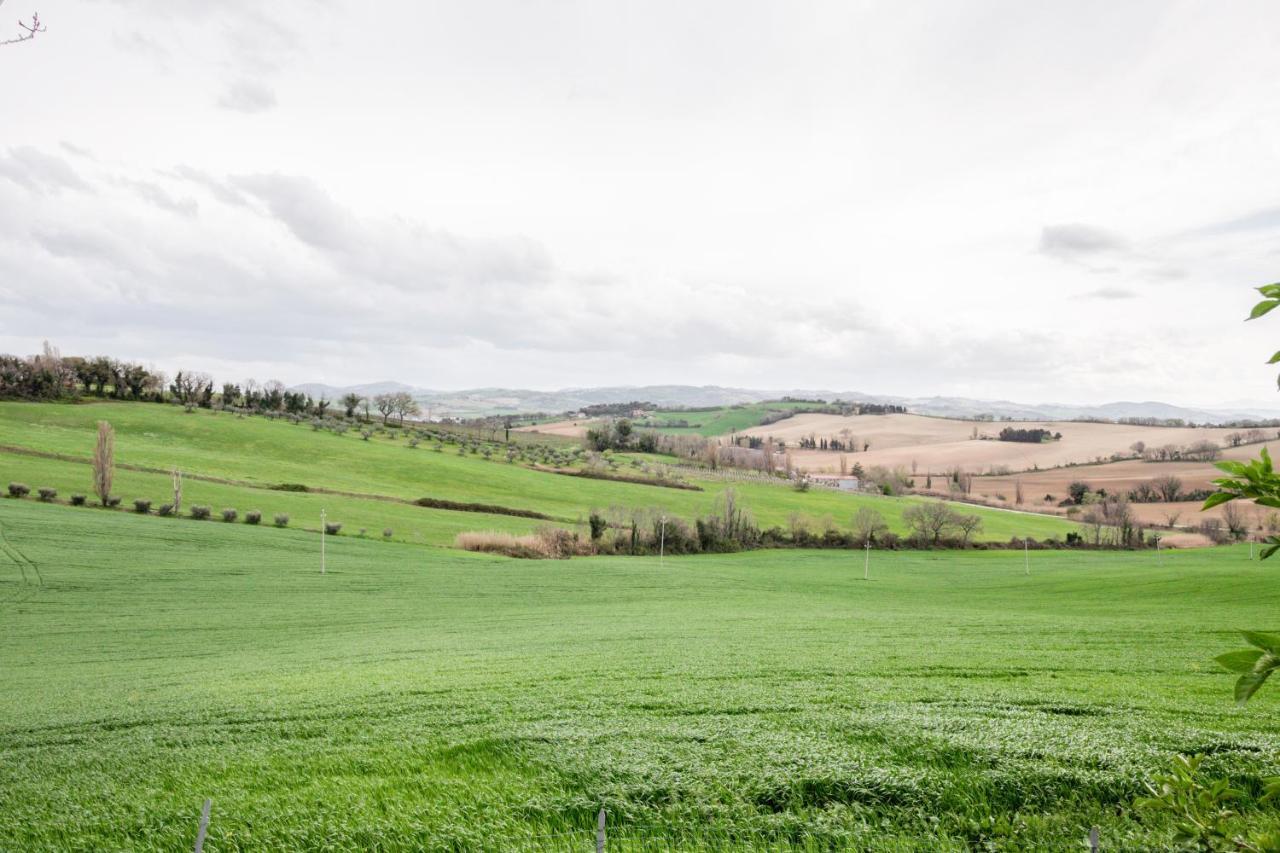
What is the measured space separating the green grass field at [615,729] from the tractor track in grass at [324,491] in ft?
130

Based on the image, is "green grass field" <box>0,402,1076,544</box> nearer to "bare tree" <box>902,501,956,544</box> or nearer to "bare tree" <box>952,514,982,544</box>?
"bare tree" <box>952,514,982,544</box>

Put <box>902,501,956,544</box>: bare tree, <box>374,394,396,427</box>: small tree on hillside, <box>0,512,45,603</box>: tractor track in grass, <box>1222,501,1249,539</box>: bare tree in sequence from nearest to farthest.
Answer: <box>0,512,45,603</box>: tractor track in grass < <box>902,501,956,544</box>: bare tree < <box>1222,501,1249,539</box>: bare tree < <box>374,394,396,427</box>: small tree on hillside

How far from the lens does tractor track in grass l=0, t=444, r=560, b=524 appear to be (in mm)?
63375

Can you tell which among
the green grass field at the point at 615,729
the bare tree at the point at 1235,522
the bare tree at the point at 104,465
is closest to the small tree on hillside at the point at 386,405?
the bare tree at the point at 104,465

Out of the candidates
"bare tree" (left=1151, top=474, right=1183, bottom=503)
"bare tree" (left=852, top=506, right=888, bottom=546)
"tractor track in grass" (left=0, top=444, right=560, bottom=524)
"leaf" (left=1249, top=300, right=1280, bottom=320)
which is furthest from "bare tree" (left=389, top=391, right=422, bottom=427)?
"leaf" (left=1249, top=300, right=1280, bottom=320)

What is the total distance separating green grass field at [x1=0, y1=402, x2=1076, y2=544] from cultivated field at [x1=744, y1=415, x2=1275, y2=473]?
29.3 metres

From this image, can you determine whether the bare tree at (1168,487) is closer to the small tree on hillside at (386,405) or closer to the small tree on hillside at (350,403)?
the small tree on hillside at (386,405)

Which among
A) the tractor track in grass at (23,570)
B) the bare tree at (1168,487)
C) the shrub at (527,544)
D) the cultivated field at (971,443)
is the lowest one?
the shrub at (527,544)

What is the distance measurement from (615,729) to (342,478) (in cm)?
7292

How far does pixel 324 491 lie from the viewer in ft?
219

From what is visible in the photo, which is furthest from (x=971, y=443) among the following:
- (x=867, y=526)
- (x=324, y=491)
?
(x=324, y=491)

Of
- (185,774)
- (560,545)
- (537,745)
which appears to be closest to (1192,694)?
(537,745)

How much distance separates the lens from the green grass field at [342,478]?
5872 cm

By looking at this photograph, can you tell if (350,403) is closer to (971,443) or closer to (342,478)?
(342,478)
